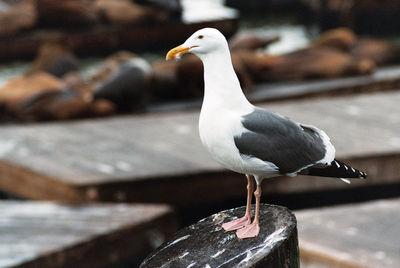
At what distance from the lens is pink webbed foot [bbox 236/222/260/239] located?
3158 mm

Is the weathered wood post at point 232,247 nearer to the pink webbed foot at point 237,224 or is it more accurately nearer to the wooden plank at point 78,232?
the pink webbed foot at point 237,224

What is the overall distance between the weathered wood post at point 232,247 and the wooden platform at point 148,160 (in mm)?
3706

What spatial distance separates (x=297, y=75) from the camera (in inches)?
488

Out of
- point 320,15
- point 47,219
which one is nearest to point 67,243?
point 47,219

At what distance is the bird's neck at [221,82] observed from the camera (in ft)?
9.98

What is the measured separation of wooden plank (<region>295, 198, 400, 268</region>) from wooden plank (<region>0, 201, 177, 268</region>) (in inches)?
41.9

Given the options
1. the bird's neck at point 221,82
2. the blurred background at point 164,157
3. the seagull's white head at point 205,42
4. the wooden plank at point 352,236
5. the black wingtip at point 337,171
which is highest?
the seagull's white head at point 205,42

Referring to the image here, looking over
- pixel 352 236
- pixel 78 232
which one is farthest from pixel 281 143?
pixel 78 232

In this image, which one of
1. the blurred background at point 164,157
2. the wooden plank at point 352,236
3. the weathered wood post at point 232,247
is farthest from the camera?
the blurred background at point 164,157

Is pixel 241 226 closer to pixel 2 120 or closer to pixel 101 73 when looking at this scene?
pixel 2 120

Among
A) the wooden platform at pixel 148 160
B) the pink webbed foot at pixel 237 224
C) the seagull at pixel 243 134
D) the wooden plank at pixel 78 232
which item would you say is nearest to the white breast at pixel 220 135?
the seagull at pixel 243 134

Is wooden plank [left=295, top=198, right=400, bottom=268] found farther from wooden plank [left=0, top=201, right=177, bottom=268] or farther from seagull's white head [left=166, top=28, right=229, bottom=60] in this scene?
seagull's white head [left=166, top=28, right=229, bottom=60]

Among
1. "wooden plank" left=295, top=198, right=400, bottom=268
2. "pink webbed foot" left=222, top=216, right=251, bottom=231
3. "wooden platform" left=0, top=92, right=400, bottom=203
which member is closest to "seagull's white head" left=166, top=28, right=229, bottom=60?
"pink webbed foot" left=222, top=216, right=251, bottom=231

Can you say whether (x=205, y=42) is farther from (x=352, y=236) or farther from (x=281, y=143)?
(x=352, y=236)
